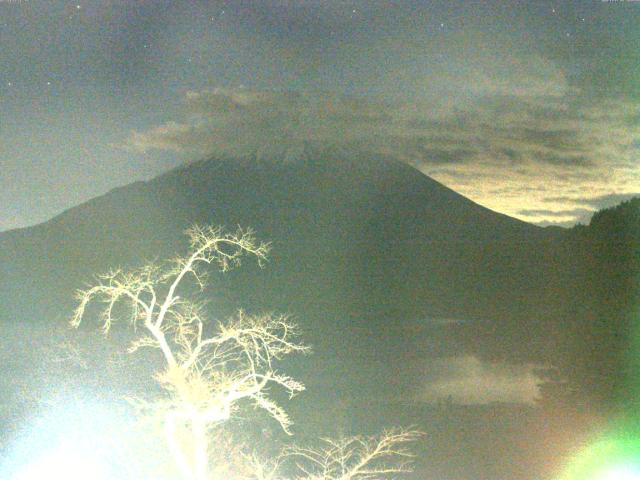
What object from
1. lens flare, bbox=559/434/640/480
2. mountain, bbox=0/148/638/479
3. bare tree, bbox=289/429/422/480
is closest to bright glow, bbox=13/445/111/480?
mountain, bbox=0/148/638/479

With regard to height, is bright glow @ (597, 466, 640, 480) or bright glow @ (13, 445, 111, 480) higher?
bright glow @ (597, 466, 640, 480)

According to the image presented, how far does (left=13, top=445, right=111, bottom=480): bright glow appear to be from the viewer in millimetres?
9727

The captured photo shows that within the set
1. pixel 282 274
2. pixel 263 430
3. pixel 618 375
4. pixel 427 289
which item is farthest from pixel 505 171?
pixel 263 430

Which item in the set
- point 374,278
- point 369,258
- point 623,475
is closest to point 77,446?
point 623,475

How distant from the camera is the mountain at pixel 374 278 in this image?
3262 cm

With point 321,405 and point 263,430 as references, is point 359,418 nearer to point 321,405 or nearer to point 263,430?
point 321,405

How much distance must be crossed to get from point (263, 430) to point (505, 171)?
6117 cm

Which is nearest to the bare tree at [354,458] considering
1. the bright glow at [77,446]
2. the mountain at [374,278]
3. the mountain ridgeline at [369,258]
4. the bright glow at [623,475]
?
the bright glow at [77,446]

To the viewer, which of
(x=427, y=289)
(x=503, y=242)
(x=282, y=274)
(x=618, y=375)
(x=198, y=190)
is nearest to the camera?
(x=618, y=375)

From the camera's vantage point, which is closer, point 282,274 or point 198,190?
point 282,274

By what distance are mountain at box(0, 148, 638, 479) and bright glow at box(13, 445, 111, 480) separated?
8.49 feet

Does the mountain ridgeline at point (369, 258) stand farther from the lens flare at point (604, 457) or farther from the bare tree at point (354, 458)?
the bare tree at point (354, 458)

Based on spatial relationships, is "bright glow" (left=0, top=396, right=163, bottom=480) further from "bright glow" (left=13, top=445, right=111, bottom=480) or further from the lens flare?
the lens flare

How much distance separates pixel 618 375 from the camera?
3475 cm
